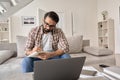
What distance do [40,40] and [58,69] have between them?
992 mm

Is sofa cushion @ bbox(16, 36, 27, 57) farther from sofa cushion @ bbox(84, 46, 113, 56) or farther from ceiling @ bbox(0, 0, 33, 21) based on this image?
sofa cushion @ bbox(84, 46, 113, 56)

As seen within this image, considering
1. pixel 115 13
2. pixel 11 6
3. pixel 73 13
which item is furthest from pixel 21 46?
pixel 73 13

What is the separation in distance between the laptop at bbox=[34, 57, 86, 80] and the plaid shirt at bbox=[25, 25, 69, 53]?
87 centimetres

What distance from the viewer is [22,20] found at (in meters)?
6.08

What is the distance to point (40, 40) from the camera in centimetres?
189

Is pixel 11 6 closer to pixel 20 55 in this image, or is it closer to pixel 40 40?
pixel 20 55

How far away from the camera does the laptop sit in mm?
874

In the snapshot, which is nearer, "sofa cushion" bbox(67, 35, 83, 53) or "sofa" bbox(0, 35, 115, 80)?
"sofa" bbox(0, 35, 115, 80)

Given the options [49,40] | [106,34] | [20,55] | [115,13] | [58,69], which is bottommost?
[20,55]

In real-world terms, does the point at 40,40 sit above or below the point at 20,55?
above

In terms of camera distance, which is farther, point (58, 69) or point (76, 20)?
point (76, 20)

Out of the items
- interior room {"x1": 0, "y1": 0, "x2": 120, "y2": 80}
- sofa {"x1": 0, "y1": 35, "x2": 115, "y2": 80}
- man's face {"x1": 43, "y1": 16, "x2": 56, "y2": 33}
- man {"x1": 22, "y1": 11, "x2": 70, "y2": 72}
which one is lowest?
sofa {"x1": 0, "y1": 35, "x2": 115, "y2": 80}

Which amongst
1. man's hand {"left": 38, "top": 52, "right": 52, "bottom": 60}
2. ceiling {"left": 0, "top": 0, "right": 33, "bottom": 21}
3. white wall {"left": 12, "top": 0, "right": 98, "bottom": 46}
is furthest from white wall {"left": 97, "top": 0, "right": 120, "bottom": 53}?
man's hand {"left": 38, "top": 52, "right": 52, "bottom": 60}

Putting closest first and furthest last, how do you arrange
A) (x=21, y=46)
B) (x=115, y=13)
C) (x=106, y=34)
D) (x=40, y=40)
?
(x=40, y=40), (x=21, y=46), (x=115, y=13), (x=106, y=34)
